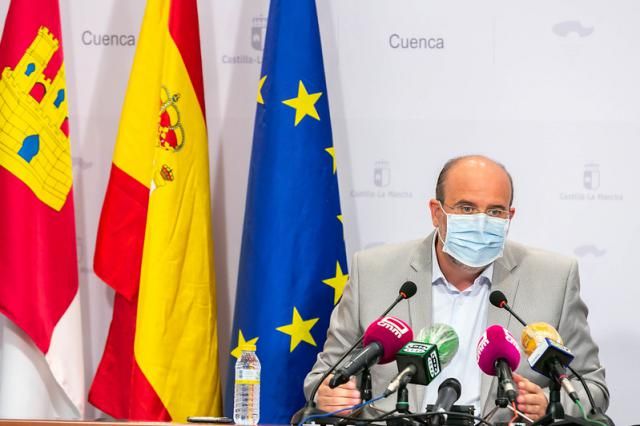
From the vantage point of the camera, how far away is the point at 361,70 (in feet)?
15.6

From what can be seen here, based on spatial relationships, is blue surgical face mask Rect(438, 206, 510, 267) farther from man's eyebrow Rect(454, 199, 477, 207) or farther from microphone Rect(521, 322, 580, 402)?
microphone Rect(521, 322, 580, 402)

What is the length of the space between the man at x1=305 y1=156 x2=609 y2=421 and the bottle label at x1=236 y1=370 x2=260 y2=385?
0.22 metres

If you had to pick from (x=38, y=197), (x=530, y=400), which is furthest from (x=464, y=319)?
(x=38, y=197)

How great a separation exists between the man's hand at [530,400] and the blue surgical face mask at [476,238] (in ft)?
2.47

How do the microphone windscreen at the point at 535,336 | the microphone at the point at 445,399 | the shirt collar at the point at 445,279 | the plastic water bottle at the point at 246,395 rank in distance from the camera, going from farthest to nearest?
the shirt collar at the point at 445,279 < the plastic water bottle at the point at 246,395 < the microphone windscreen at the point at 535,336 < the microphone at the point at 445,399

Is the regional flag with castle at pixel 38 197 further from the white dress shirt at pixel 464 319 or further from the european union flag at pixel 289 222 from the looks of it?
the white dress shirt at pixel 464 319

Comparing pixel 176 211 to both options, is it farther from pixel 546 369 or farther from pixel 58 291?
pixel 546 369

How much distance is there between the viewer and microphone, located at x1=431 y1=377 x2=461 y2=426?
245 centimetres

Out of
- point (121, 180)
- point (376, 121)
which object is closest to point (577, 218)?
point (376, 121)

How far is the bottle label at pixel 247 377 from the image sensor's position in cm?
356

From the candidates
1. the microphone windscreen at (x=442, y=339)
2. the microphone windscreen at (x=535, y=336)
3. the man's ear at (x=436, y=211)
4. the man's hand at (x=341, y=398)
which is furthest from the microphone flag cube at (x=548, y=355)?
the man's ear at (x=436, y=211)

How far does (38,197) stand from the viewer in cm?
435

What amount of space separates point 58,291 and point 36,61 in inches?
39.8

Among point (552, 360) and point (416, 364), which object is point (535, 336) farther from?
point (416, 364)
